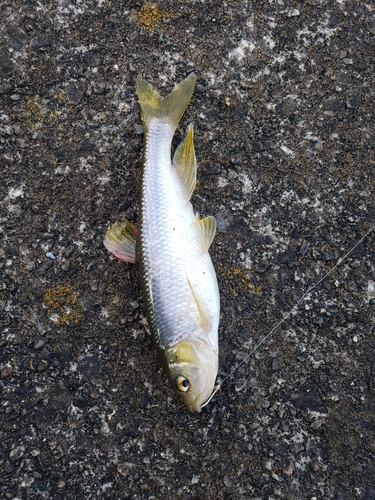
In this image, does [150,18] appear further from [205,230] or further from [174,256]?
[174,256]

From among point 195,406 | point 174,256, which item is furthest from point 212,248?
point 195,406

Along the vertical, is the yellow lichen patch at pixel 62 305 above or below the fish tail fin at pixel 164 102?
below

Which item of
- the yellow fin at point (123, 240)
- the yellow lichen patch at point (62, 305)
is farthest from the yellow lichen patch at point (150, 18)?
the yellow lichen patch at point (62, 305)

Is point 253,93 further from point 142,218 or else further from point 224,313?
point 224,313

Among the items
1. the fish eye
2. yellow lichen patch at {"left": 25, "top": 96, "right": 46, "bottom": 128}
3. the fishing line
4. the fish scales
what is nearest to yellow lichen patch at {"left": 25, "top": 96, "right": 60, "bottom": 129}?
yellow lichen patch at {"left": 25, "top": 96, "right": 46, "bottom": 128}

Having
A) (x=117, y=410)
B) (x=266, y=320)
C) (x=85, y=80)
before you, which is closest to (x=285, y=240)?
(x=266, y=320)

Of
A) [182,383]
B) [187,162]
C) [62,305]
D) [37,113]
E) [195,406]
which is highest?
[37,113]

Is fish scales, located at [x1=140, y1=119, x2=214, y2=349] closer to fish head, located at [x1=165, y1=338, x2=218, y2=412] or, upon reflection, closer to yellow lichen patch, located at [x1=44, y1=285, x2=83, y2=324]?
fish head, located at [x1=165, y1=338, x2=218, y2=412]

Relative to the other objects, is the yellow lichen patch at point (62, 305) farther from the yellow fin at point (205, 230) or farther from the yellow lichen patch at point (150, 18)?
the yellow lichen patch at point (150, 18)
